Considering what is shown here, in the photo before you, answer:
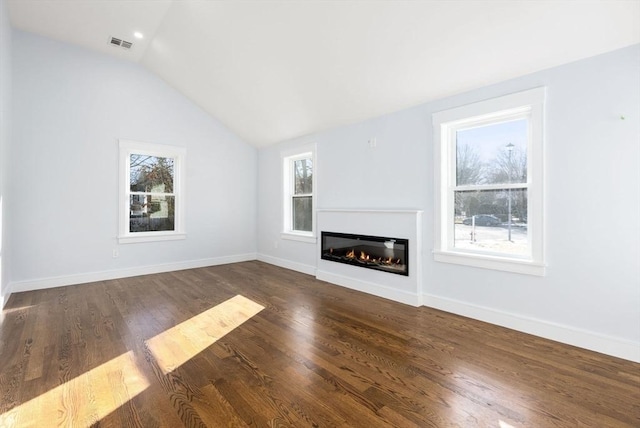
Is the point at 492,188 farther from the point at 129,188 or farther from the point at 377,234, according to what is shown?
the point at 129,188

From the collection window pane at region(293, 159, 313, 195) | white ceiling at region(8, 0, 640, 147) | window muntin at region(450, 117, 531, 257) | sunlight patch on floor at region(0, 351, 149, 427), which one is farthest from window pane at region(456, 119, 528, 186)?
sunlight patch on floor at region(0, 351, 149, 427)

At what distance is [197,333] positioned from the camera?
9.02 ft

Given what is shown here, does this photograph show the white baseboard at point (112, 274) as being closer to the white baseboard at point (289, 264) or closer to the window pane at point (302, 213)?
the white baseboard at point (289, 264)

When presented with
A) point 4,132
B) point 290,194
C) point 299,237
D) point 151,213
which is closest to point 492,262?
point 299,237

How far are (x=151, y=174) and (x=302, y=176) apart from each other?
2.59 metres

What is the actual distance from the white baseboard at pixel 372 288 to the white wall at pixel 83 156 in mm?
2565

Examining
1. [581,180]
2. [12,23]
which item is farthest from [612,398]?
[12,23]

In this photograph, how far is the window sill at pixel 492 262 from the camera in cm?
271

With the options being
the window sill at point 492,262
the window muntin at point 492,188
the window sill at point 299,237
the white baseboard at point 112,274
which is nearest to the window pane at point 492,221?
the window muntin at point 492,188

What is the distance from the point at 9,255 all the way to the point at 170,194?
2179mm

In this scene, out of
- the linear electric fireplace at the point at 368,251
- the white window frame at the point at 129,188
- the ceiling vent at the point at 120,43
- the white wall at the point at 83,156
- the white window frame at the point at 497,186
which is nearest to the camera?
the white window frame at the point at 497,186

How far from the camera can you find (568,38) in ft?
7.70

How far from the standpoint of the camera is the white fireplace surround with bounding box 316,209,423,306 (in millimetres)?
3547

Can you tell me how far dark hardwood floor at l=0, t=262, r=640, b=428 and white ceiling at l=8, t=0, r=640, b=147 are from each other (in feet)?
8.06
